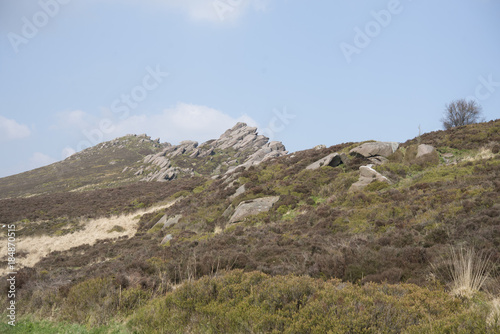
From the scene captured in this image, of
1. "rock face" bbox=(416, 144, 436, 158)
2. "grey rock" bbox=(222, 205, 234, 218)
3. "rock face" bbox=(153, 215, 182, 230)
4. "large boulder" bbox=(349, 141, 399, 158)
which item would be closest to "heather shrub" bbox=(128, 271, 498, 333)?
"grey rock" bbox=(222, 205, 234, 218)

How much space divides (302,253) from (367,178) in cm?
996

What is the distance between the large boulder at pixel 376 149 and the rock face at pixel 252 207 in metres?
8.57

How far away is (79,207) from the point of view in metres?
35.2

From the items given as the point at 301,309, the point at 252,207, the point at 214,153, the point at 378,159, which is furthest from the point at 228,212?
the point at 214,153

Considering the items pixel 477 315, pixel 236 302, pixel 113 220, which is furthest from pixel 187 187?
pixel 477 315

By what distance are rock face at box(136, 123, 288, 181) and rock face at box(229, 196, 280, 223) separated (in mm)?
47792

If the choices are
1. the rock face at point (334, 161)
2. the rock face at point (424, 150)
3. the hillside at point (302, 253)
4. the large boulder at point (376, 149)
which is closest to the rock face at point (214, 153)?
the rock face at point (334, 161)

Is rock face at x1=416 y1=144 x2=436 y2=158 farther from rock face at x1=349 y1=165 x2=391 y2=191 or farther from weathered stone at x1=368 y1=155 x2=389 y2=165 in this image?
rock face at x1=349 y1=165 x2=391 y2=191

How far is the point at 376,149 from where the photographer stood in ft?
70.0

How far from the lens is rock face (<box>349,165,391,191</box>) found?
52.3ft

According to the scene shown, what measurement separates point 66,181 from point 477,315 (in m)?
97.6

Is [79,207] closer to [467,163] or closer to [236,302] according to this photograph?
[236,302]

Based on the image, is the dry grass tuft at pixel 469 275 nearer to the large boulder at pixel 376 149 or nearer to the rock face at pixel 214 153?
the large boulder at pixel 376 149

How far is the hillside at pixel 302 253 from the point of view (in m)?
4.24
